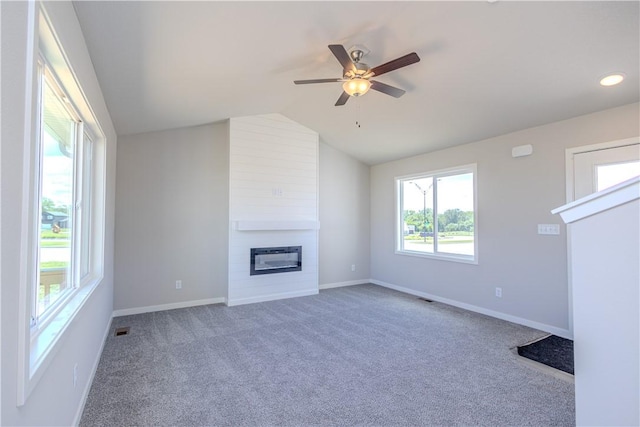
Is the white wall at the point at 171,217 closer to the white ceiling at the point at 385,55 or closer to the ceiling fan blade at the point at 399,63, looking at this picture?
the white ceiling at the point at 385,55

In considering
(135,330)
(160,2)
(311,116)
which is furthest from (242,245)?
(160,2)

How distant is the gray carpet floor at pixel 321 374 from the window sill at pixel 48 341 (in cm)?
78

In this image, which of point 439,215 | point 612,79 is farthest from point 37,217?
point 439,215

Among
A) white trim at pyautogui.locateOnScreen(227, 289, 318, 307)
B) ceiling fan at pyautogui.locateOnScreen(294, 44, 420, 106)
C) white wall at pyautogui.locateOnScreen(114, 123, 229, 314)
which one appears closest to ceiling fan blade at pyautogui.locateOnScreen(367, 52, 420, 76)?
ceiling fan at pyautogui.locateOnScreen(294, 44, 420, 106)

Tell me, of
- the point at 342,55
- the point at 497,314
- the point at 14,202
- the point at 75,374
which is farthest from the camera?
the point at 497,314

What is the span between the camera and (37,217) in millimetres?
1485

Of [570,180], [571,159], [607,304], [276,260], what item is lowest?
[276,260]

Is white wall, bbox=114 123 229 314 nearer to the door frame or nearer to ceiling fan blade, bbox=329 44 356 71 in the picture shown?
ceiling fan blade, bbox=329 44 356 71

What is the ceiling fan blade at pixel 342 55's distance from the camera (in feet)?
8.09

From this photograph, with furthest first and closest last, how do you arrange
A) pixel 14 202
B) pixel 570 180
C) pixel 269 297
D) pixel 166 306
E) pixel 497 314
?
pixel 269 297 → pixel 166 306 → pixel 497 314 → pixel 570 180 → pixel 14 202

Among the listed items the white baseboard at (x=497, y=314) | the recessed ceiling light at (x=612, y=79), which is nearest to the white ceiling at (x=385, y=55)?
the recessed ceiling light at (x=612, y=79)

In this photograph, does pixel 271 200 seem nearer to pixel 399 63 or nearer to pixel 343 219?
pixel 343 219

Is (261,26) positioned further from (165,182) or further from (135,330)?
(135,330)

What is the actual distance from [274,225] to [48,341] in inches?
151
